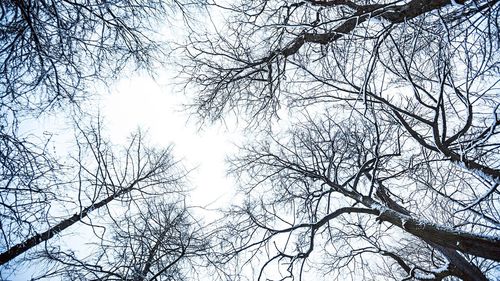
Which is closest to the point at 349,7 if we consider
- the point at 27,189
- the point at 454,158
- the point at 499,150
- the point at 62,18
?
the point at 454,158

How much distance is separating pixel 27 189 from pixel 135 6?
2.50 m

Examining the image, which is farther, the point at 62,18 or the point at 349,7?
the point at 349,7

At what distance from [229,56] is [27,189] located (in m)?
3.05

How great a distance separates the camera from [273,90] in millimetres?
4691

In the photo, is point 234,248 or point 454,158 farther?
point 234,248

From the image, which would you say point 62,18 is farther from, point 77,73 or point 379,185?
point 379,185

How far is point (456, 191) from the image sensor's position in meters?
4.48

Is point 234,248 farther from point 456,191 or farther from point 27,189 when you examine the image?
point 456,191

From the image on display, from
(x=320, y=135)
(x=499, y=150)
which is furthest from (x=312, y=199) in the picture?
(x=499, y=150)

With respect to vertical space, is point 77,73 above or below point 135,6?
below

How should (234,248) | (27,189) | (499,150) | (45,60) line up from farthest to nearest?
(234,248)
(499,150)
(45,60)
(27,189)

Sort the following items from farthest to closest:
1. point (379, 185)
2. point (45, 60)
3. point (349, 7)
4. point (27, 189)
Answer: point (379, 185), point (349, 7), point (45, 60), point (27, 189)

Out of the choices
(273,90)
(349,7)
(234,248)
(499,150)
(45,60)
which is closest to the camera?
(45,60)

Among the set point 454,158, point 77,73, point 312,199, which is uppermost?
point 77,73
